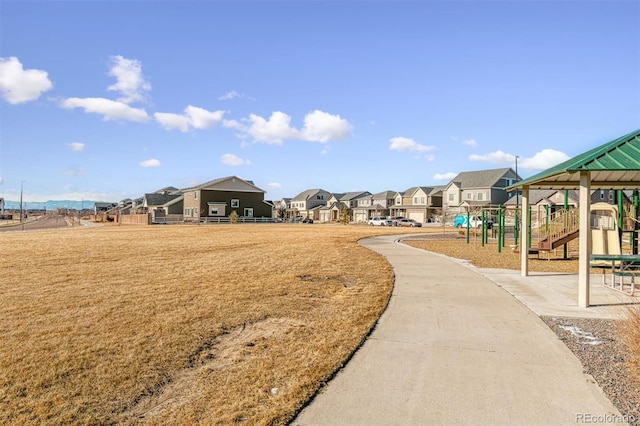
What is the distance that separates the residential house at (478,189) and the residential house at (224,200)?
31.5 meters

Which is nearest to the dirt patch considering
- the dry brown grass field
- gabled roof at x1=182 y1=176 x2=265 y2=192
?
Answer: the dry brown grass field

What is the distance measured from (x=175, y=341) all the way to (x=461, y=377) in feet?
12.3

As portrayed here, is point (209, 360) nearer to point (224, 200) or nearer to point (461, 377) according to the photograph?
point (461, 377)

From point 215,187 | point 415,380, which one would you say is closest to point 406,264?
point 415,380

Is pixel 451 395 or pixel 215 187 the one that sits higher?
pixel 215 187

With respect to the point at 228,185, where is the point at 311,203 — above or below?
below

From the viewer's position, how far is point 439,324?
661 cm

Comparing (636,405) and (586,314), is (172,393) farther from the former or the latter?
(586,314)

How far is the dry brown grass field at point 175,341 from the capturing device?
153 inches

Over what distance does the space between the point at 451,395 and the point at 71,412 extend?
142 inches

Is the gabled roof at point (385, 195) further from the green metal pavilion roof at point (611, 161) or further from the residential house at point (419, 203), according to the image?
the green metal pavilion roof at point (611, 161)

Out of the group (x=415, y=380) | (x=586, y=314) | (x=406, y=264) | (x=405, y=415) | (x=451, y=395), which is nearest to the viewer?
(x=405, y=415)

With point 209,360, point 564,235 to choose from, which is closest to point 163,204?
point 564,235

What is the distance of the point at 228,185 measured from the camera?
6662 cm
